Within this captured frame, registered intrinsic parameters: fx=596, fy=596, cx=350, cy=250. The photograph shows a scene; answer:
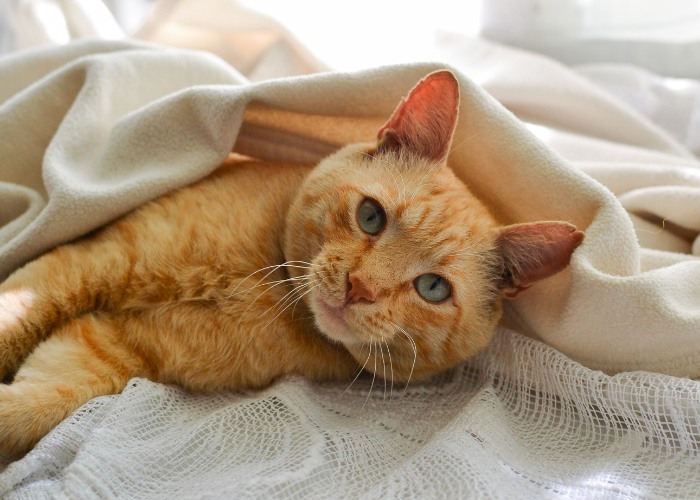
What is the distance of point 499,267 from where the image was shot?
124cm

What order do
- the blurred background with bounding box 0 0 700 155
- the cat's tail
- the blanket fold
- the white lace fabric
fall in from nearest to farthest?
the white lace fabric, the cat's tail, the blanket fold, the blurred background with bounding box 0 0 700 155

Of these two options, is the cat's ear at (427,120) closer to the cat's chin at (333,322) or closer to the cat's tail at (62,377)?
the cat's chin at (333,322)

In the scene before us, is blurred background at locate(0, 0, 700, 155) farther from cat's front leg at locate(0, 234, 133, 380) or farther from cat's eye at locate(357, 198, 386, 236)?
cat's front leg at locate(0, 234, 133, 380)

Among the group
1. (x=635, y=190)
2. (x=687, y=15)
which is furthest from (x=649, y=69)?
(x=635, y=190)

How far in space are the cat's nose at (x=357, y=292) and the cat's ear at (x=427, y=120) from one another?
333 mm

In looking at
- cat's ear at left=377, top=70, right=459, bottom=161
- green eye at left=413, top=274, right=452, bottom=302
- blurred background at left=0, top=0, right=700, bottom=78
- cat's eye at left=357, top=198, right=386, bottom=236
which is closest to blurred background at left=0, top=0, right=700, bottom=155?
blurred background at left=0, top=0, right=700, bottom=78

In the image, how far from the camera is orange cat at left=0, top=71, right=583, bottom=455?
113 centimetres

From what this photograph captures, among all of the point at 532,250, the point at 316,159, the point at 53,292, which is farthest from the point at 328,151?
the point at 53,292

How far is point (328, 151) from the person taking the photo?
1.51 meters

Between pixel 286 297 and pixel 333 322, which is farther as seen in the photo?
pixel 286 297

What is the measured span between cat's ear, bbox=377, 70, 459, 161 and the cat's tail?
27.2 inches

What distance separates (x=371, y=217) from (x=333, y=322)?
0.22m

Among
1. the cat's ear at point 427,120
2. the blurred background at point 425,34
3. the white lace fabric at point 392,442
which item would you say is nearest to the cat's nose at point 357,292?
the white lace fabric at point 392,442

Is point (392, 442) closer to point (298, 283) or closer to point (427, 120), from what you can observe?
point (298, 283)
